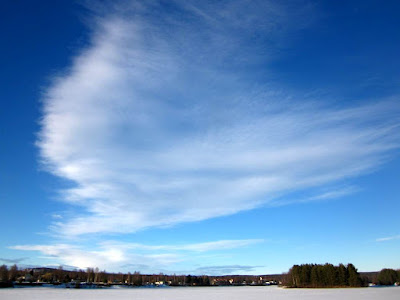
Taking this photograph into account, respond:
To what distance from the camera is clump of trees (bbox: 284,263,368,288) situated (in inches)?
4336

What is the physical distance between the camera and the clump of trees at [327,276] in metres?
110

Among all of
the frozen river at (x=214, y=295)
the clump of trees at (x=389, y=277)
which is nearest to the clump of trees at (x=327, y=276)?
the frozen river at (x=214, y=295)

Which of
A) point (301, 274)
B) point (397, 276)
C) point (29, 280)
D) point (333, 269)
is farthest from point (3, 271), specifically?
point (397, 276)

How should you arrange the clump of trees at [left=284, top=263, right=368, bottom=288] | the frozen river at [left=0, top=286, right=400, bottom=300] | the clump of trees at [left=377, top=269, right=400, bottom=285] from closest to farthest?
the frozen river at [left=0, top=286, right=400, bottom=300]
the clump of trees at [left=284, top=263, right=368, bottom=288]
the clump of trees at [left=377, top=269, right=400, bottom=285]

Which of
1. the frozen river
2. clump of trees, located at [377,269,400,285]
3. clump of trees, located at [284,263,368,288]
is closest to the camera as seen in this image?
the frozen river

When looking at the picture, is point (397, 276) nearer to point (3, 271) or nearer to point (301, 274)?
point (301, 274)

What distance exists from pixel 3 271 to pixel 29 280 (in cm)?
3350

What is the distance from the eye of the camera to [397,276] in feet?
525

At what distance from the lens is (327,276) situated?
112812 millimetres

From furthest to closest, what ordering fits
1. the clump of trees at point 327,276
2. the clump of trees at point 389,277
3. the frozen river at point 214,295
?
the clump of trees at point 389,277
the clump of trees at point 327,276
the frozen river at point 214,295

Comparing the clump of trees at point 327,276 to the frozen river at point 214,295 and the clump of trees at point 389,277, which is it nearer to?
the frozen river at point 214,295

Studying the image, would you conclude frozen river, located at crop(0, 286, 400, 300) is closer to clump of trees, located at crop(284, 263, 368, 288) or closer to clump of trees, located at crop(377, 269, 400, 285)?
clump of trees, located at crop(284, 263, 368, 288)

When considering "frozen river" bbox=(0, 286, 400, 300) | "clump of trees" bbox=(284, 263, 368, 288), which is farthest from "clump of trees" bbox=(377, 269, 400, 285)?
"frozen river" bbox=(0, 286, 400, 300)

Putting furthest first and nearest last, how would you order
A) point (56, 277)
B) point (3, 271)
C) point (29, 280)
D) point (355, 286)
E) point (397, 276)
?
1. point (56, 277)
2. point (29, 280)
3. point (397, 276)
4. point (3, 271)
5. point (355, 286)
